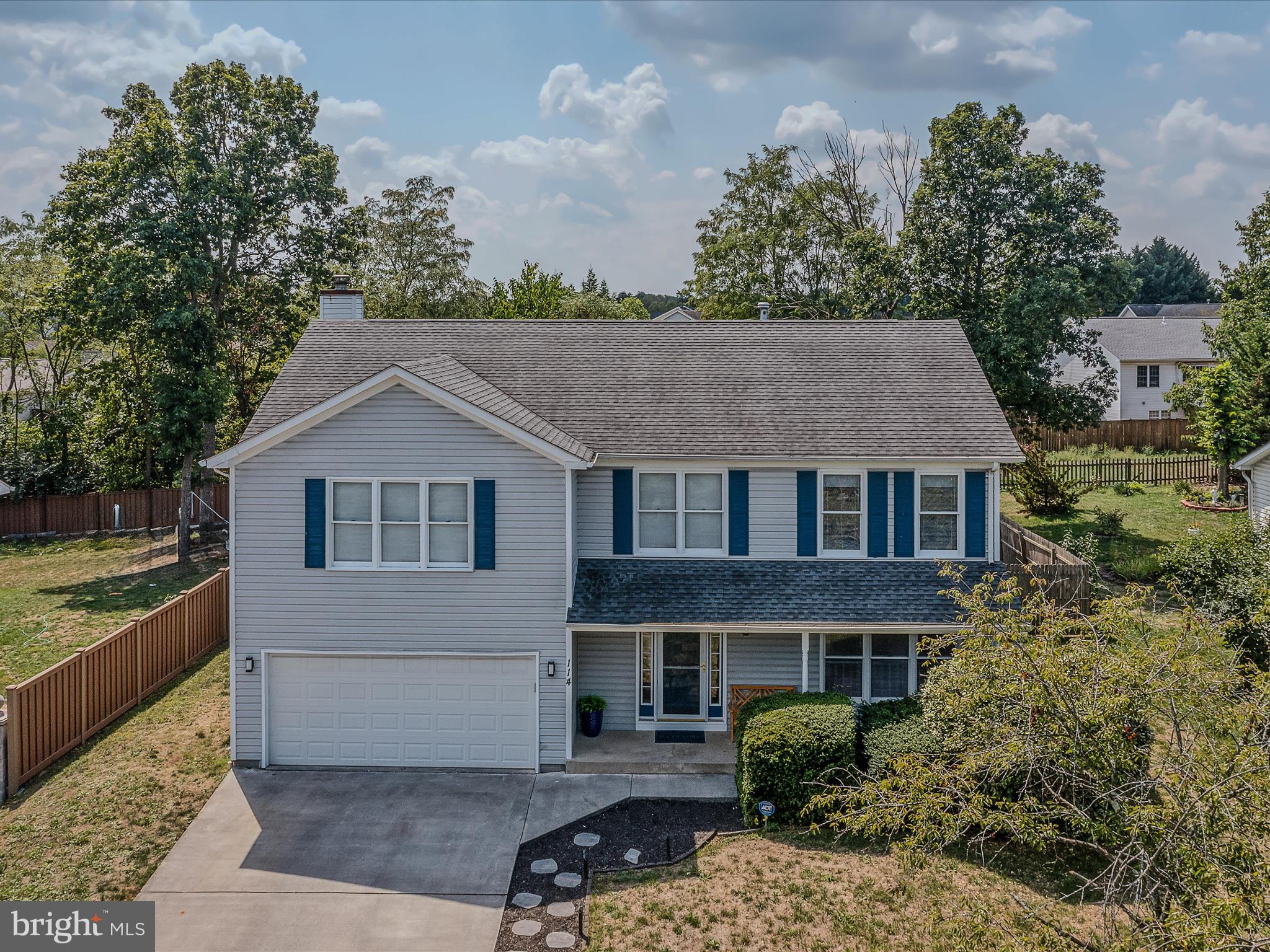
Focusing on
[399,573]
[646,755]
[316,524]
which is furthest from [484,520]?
[646,755]

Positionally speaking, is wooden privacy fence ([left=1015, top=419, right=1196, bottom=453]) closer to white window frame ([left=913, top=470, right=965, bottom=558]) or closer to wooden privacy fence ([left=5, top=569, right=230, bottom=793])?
white window frame ([left=913, top=470, right=965, bottom=558])

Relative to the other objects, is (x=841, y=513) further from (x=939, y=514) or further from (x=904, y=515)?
(x=939, y=514)

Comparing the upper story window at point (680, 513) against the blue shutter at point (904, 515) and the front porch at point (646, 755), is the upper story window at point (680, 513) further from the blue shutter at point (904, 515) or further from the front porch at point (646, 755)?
the front porch at point (646, 755)

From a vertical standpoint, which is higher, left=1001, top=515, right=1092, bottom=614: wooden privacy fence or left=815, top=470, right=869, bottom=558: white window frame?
left=815, top=470, right=869, bottom=558: white window frame

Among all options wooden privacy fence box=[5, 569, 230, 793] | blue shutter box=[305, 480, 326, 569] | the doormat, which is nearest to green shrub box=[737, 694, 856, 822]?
the doormat

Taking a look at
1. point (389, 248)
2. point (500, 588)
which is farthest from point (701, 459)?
point (389, 248)

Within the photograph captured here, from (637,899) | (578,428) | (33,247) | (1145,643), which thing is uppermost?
(33,247)

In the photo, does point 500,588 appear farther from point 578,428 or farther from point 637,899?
point 637,899
